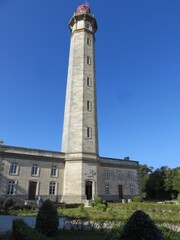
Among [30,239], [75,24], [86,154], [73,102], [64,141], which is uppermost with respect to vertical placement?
[75,24]

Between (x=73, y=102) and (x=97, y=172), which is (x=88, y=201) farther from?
(x=73, y=102)

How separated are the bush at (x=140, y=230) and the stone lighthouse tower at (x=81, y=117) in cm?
2339

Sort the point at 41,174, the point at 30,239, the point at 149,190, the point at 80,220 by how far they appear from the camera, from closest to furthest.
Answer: the point at 30,239 → the point at 80,220 → the point at 41,174 → the point at 149,190

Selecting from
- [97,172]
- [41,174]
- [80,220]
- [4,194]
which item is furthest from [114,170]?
[80,220]

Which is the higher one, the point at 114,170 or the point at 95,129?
the point at 95,129

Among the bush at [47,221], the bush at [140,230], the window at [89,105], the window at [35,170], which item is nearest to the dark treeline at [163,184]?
the window at [89,105]

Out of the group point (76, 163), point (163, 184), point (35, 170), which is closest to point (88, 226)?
point (76, 163)

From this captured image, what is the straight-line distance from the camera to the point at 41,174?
2841 centimetres

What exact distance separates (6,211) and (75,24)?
1202 inches

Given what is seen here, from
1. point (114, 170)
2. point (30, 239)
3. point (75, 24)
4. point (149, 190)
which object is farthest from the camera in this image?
point (149, 190)

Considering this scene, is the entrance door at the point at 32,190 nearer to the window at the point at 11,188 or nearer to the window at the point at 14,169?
the window at the point at 11,188

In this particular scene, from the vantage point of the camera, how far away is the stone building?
89.5 feet

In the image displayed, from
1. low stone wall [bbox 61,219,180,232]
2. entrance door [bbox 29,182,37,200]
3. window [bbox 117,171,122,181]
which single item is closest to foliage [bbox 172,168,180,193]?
window [bbox 117,171,122,181]

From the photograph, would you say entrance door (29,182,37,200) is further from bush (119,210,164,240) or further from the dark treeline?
the dark treeline
